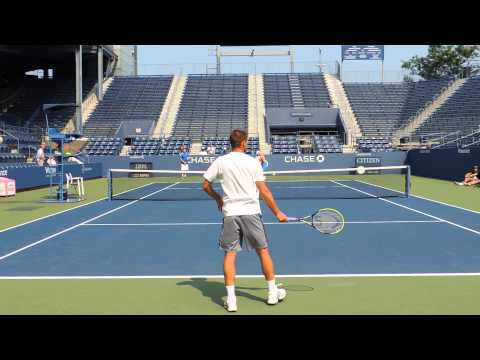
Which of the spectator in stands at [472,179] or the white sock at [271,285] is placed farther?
the spectator in stands at [472,179]

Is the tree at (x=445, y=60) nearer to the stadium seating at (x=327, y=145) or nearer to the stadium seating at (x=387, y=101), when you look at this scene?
the stadium seating at (x=387, y=101)

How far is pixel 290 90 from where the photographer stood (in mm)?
48031

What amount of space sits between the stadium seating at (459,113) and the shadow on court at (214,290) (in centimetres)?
3299

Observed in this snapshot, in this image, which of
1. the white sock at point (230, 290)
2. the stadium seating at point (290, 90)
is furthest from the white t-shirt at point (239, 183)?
the stadium seating at point (290, 90)

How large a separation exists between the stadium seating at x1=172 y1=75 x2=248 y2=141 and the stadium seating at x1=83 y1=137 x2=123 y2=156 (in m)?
5.36

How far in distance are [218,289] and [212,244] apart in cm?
297

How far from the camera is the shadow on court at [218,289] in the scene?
19.1 feet

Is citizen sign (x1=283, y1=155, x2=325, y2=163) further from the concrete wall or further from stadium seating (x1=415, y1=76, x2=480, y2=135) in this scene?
the concrete wall

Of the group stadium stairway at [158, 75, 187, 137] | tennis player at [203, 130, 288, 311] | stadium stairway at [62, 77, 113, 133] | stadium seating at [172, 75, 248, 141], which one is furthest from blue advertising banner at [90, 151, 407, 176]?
tennis player at [203, 130, 288, 311]

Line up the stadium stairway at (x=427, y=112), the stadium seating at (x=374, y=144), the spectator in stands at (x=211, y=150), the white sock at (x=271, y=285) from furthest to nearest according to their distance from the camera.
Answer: the stadium stairway at (x=427, y=112) < the stadium seating at (x=374, y=144) < the spectator in stands at (x=211, y=150) < the white sock at (x=271, y=285)

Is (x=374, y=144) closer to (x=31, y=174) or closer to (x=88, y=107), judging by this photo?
(x=88, y=107)
